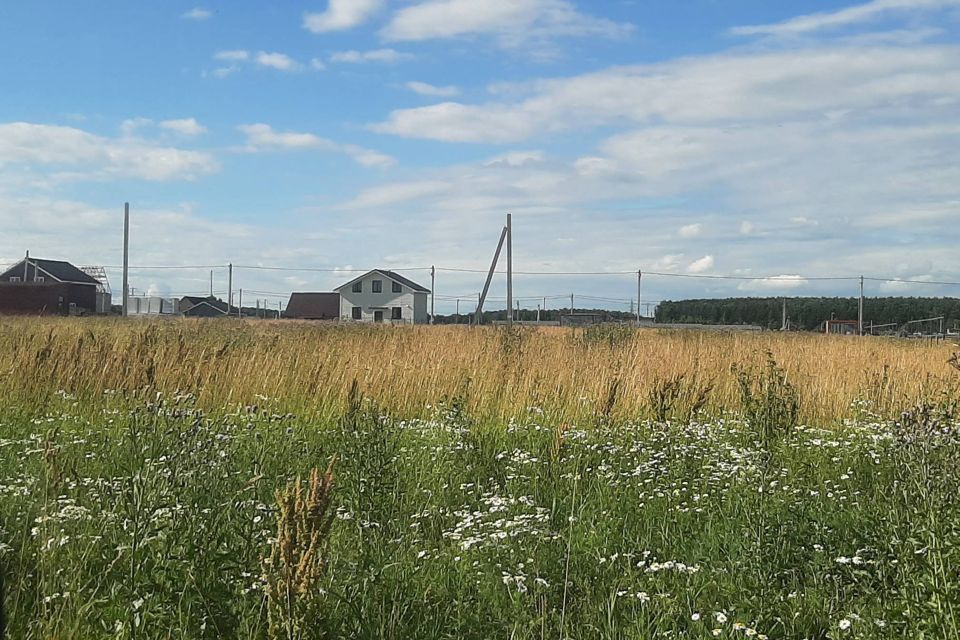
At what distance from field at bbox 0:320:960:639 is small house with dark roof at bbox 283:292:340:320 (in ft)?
179

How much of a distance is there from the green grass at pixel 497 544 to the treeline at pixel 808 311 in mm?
37047

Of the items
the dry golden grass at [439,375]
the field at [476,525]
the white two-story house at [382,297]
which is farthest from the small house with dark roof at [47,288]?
the field at [476,525]

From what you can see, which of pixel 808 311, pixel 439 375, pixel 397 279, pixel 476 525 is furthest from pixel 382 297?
pixel 476 525

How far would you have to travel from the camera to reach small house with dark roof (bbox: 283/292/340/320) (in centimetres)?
6112

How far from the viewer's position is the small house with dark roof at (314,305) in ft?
201

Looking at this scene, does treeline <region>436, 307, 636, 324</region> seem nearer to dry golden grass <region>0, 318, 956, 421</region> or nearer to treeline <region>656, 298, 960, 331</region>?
treeline <region>656, 298, 960, 331</region>

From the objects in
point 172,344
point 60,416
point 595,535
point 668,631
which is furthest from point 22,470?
point 172,344

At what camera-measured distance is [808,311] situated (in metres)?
47.3

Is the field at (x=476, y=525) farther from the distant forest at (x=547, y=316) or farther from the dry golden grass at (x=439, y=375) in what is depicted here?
the distant forest at (x=547, y=316)

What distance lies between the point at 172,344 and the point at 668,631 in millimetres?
8124

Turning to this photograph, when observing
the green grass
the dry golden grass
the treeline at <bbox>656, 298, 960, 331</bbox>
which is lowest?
the green grass

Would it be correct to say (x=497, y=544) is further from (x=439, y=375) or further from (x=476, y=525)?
(x=439, y=375)

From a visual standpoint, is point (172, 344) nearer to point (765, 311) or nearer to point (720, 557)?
point (720, 557)

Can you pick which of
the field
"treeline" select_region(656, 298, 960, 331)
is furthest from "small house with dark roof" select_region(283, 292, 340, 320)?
the field
